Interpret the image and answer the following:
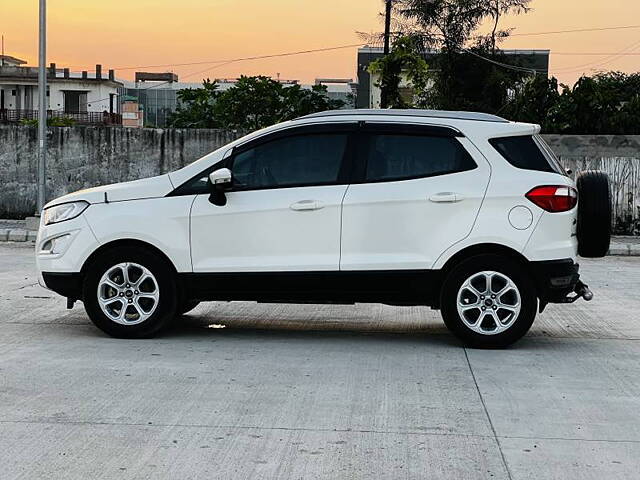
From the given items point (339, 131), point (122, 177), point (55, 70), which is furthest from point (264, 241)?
point (55, 70)

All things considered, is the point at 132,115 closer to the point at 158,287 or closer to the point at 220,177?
the point at 158,287

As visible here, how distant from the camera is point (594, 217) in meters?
8.09

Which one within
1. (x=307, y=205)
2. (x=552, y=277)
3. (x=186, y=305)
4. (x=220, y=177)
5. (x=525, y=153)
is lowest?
(x=186, y=305)

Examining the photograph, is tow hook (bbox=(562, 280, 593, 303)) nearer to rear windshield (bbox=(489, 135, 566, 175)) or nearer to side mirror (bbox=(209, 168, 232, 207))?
rear windshield (bbox=(489, 135, 566, 175))

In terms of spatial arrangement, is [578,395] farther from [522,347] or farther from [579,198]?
[579,198]

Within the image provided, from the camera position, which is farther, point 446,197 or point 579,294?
point 579,294

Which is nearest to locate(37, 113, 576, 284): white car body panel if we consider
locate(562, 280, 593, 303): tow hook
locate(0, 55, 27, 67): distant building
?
locate(562, 280, 593, 303): tow hook

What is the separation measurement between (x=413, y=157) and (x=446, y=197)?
0.45 metres

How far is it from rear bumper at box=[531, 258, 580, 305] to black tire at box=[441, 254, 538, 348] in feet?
0.26

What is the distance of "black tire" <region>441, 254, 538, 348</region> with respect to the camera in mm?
7738

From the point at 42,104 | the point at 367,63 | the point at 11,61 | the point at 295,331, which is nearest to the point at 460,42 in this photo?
the point at 367,63

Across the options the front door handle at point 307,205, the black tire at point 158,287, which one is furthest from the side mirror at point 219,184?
the black tire at point 158,287

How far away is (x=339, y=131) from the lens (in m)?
8.11

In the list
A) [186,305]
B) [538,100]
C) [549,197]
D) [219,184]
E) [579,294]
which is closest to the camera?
[549,197]
